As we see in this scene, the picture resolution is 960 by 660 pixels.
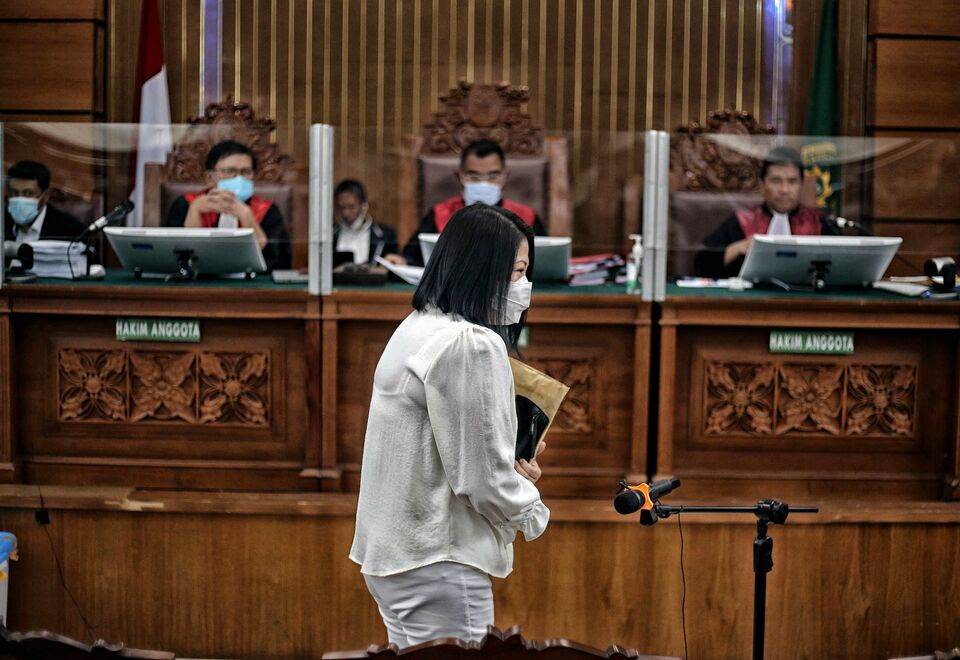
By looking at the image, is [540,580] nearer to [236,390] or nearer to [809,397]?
[809,397]

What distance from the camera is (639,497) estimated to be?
2145 millimetres

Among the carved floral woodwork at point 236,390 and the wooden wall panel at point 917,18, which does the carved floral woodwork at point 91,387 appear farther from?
the wooden wall panel at point 917,18

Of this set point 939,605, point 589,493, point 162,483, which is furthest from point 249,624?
point 939,605

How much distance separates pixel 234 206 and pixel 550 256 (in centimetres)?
110

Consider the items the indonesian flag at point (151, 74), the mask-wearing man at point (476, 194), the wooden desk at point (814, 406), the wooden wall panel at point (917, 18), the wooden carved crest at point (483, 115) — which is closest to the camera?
the wooden desk at point (814, 406)

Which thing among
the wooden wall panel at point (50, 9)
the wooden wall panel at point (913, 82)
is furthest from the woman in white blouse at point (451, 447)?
the wooden wall panel at point (50, 9)

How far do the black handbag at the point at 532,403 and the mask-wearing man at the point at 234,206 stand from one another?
1.87 meters

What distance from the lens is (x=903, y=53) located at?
591 cm

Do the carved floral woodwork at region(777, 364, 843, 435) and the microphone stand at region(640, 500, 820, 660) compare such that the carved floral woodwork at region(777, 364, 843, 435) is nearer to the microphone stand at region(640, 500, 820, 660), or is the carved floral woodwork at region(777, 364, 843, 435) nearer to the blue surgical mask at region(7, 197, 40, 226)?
the microphone stand at region(640, 500, 820, 660)

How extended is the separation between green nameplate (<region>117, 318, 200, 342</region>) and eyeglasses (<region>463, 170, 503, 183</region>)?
1.09 meters

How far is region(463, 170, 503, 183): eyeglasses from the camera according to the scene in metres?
4.12

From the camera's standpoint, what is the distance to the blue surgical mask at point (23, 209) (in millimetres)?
3877

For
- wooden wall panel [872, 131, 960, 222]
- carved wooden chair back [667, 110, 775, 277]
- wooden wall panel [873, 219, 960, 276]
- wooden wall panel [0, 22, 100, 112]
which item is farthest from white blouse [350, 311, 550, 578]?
wooden wall panel [0, 22, 100, 112]

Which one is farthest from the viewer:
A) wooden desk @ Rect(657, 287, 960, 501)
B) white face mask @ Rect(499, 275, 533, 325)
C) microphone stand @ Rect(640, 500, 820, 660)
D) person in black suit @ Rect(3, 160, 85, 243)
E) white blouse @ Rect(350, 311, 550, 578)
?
person in black suit @ Rect(3, 160, 85, 243)
